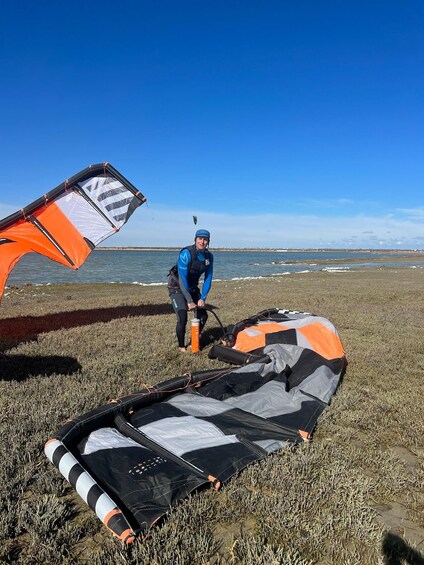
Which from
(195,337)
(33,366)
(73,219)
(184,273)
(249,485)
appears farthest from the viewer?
(73,219)

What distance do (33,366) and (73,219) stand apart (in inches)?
189

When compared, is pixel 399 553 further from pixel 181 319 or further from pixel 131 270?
pixel 131 270

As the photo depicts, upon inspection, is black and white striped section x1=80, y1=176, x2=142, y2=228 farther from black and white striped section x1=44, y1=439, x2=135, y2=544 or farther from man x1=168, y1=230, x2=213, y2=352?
black and white striped section x1=44, y1=439, x2=135, y2=544

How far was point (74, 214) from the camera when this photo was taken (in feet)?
35.0

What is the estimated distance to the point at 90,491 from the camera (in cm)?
314

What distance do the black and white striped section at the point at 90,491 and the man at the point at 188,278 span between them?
5.02 meters

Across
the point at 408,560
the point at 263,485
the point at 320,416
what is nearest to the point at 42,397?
the point at 263,485

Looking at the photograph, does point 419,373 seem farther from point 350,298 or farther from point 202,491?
point 350,298

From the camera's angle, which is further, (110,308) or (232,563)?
(110,308)

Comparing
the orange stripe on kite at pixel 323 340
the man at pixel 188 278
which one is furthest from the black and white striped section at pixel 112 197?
the orange stripe on kite at pixel 323 340

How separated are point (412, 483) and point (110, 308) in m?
13.1

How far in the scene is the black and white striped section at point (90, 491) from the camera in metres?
2.83

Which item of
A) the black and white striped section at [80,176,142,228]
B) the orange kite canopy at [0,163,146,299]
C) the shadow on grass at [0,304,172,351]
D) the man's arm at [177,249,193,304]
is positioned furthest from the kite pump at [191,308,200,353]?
the black and white striped section at [80,176,142,228]

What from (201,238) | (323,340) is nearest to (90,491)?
(323,340)
